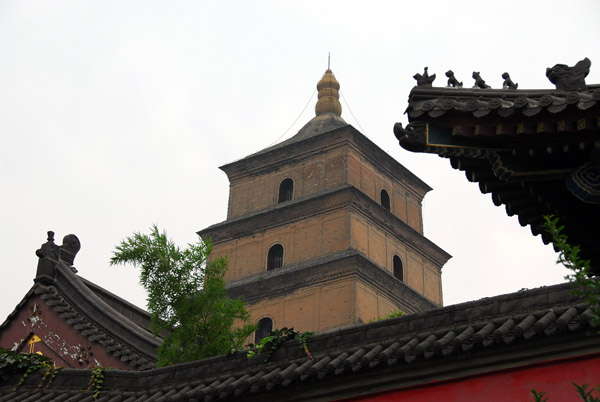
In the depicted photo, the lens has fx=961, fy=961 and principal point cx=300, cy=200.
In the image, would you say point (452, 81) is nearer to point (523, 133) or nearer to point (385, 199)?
point (523, 133)

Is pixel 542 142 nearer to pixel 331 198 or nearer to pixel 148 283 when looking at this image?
pixel 148 283

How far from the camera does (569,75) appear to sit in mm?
6230

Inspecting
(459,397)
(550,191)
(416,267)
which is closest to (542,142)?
(550,191)

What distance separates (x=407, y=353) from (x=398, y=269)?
24468mm

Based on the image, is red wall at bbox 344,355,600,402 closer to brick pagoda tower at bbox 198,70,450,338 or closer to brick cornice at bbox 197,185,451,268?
brick pagoda tower at bbox 198,70,450,338

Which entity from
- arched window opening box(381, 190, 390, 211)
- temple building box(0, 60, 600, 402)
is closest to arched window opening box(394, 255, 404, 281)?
arched window opening box(381, 190, 390, 211)

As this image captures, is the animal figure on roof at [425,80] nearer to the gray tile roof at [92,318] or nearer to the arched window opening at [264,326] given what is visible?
the gray tile roof at [92,318]

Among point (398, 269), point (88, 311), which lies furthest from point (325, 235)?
point (88, 311)

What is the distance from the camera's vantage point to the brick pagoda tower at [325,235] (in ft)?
95.9

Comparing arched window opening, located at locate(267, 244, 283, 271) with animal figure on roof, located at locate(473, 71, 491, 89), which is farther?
arched window opening, located at locate(267, 244, 283, 271)

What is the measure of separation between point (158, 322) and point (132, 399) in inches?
206

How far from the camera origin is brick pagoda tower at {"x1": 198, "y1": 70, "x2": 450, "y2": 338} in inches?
1150

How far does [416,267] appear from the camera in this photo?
3275 centimetres

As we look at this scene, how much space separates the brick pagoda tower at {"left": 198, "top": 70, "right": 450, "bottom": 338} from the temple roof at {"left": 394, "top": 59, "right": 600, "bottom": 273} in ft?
71.9
